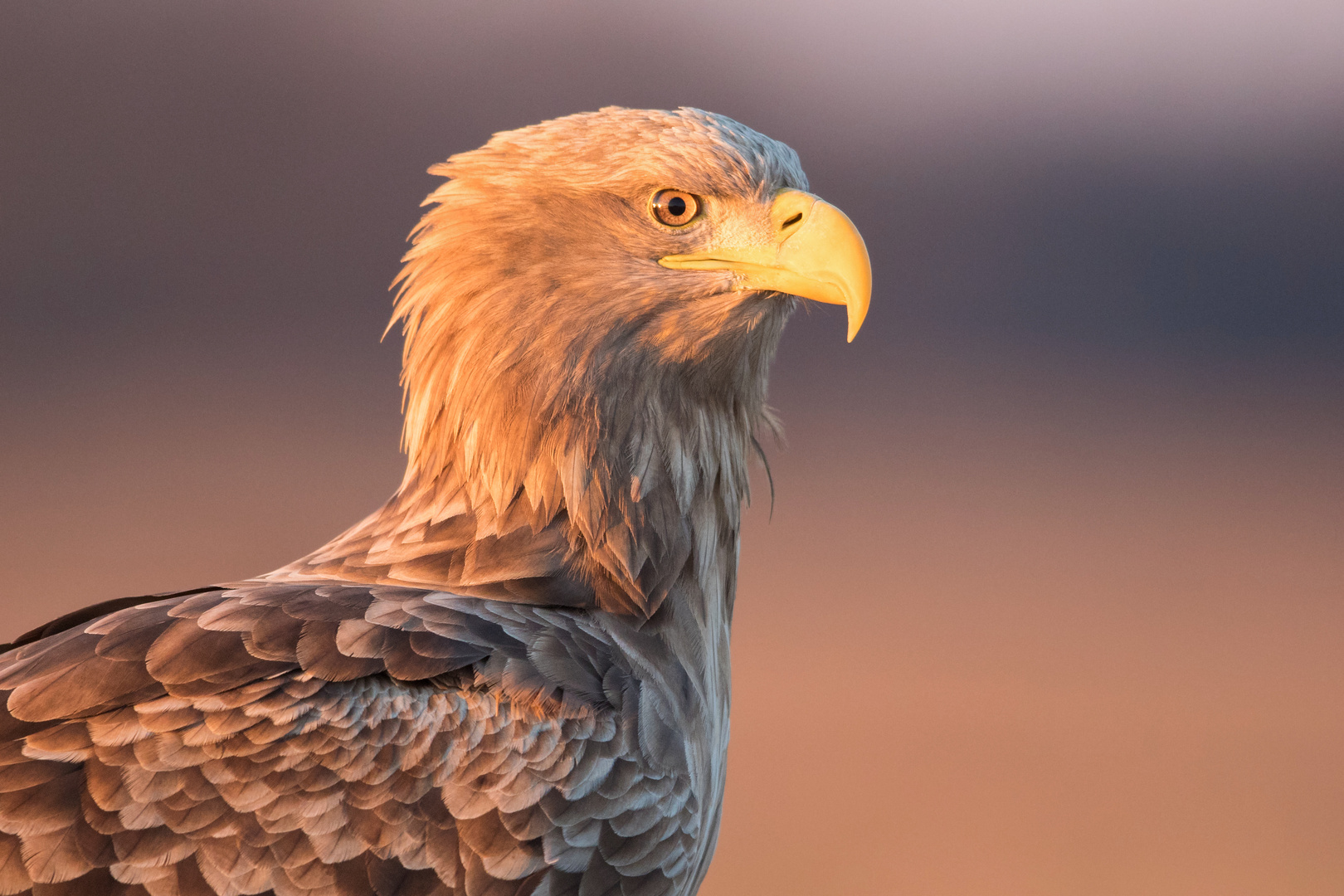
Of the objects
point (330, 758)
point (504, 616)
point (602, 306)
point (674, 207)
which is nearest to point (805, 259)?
point (674, 207)

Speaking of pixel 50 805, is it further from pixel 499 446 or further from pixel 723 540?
pixel 723 540

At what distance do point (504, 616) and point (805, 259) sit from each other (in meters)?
0.82

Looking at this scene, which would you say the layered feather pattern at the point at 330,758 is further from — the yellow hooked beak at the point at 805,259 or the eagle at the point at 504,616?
the yellow hooked beak at the point at 805,259

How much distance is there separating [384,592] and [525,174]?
2.64 ft

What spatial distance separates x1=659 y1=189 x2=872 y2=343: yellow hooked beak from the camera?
6.75 ft

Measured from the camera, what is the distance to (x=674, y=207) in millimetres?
2139

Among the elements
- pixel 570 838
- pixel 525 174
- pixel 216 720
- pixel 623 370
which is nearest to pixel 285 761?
pixel 216 720

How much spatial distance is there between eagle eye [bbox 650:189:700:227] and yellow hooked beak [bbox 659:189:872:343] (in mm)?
65

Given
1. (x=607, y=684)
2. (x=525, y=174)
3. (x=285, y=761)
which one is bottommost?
(x=285, y=761)

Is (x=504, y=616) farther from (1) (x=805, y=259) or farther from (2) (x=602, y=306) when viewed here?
(1) (x=805, y=259)

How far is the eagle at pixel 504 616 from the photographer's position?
65.8 inches

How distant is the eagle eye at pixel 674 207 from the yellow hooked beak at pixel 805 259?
0.21ft

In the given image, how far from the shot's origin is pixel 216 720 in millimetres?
1711

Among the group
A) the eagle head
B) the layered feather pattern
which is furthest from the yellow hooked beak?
the layered feather pattern
